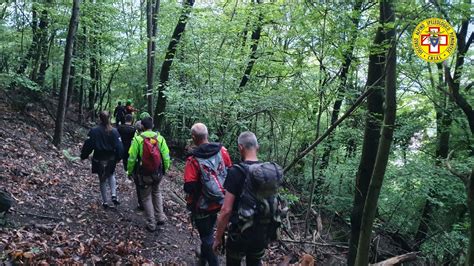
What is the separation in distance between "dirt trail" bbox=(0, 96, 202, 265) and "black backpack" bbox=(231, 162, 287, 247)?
2715 millimetres

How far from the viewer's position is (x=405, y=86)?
7.83 meters

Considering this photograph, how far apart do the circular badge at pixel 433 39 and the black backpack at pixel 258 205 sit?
3277mm

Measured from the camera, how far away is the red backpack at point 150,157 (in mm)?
7145

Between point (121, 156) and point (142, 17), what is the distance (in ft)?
53.8

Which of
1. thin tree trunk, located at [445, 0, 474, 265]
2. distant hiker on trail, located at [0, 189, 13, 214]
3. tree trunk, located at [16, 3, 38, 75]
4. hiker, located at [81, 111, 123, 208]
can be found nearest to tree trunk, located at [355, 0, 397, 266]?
thin tree trunk, located at [445, 0, 474, 265]

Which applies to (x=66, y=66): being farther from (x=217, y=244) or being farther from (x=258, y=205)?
(x=258, y=205)

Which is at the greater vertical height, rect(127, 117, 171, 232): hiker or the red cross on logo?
the red cross on logo

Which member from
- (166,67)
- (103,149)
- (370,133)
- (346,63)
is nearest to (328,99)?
(346,63)

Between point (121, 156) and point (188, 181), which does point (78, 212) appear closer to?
point (121, 156)

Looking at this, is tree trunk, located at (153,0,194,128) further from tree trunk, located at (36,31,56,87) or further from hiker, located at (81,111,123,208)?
hiker, located at (81,111,123,208)

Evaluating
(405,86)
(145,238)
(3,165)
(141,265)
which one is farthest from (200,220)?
(3,165)

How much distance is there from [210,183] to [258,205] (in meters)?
1.26

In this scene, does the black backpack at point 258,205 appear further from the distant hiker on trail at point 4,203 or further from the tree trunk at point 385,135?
the distant hiker on trail at point 4,203

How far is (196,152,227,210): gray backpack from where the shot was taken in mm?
5160
